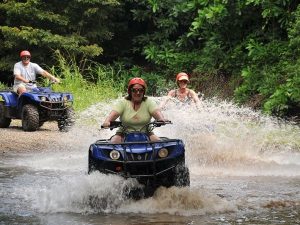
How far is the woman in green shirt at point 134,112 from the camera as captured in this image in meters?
9.27

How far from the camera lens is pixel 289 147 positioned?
15.4 m

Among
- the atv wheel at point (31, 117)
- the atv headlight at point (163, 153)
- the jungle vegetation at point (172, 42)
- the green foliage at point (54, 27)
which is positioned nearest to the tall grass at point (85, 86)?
the jungle vegetation at point (172, 42)

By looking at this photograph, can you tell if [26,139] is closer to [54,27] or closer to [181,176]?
[181,176]

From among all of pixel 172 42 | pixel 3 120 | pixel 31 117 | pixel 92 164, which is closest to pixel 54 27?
pixel 172 42

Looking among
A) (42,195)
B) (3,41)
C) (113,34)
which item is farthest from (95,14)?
(42,195)

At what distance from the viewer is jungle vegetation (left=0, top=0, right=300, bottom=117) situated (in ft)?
63.9

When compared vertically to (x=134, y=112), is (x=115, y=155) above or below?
below

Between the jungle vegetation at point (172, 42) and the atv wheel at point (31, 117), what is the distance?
423cm

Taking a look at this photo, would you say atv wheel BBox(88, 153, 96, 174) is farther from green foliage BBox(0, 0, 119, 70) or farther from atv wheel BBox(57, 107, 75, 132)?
green foliage BBox(0, 0, 119, 70)

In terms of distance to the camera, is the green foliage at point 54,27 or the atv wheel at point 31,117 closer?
the atv wheel at point 31,117

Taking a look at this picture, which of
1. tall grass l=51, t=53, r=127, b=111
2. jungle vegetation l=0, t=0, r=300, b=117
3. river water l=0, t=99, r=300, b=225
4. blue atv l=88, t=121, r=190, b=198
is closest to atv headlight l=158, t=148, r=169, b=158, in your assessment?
blue atv l=88, t=121, r=190, b=198

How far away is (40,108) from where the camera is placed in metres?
17.9

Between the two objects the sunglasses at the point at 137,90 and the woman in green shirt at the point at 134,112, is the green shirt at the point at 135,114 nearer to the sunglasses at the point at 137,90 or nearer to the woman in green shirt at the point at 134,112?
the woman in green shirt at the point at 134,112

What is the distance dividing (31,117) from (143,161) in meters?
9.55
